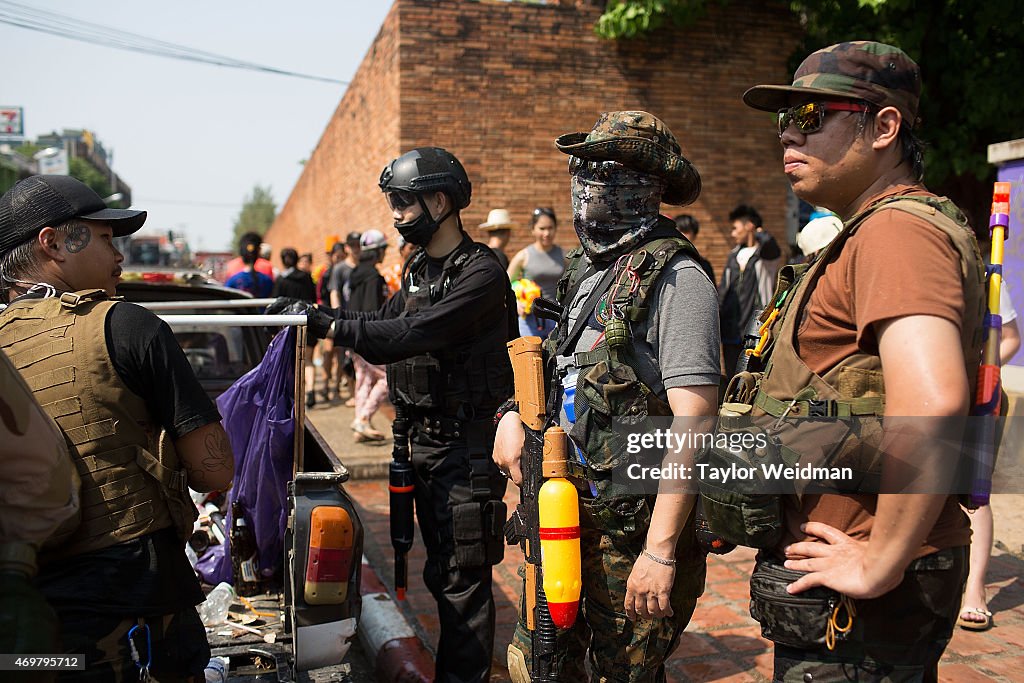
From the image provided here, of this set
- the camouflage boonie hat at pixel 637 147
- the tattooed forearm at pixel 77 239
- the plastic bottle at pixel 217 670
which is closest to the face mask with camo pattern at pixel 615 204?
the camouflage boonie hat at pixel 637 147

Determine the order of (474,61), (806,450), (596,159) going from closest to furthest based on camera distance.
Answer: (806,450), (596,159), (474,61)

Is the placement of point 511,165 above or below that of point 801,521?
above

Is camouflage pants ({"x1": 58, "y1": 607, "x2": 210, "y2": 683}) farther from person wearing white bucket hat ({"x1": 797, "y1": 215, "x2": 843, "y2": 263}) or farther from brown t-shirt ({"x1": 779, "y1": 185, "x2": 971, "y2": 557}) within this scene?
person wearing white bucket hat ({"x1": 797, "y1": 215, "x2": 843, "y2": 263})

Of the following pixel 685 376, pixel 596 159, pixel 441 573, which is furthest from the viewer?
pixel 441 573

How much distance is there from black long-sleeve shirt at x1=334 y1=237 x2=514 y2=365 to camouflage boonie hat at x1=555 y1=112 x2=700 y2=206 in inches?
39.4

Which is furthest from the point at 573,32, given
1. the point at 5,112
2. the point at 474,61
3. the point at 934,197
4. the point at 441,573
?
the point at 5,112

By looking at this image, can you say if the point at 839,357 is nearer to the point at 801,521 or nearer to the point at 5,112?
the point at 801,521

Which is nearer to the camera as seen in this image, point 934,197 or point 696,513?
point 934,197

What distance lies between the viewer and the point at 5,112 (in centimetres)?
7906

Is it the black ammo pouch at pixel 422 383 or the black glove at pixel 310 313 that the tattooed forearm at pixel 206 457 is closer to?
the black glove at pixel 310 313

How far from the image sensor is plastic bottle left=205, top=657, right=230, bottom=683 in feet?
10.1

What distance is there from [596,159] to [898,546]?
129 cm

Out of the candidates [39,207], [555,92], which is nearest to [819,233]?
[39,207]

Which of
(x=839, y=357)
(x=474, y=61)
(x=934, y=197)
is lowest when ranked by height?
(x=839, y=357)
